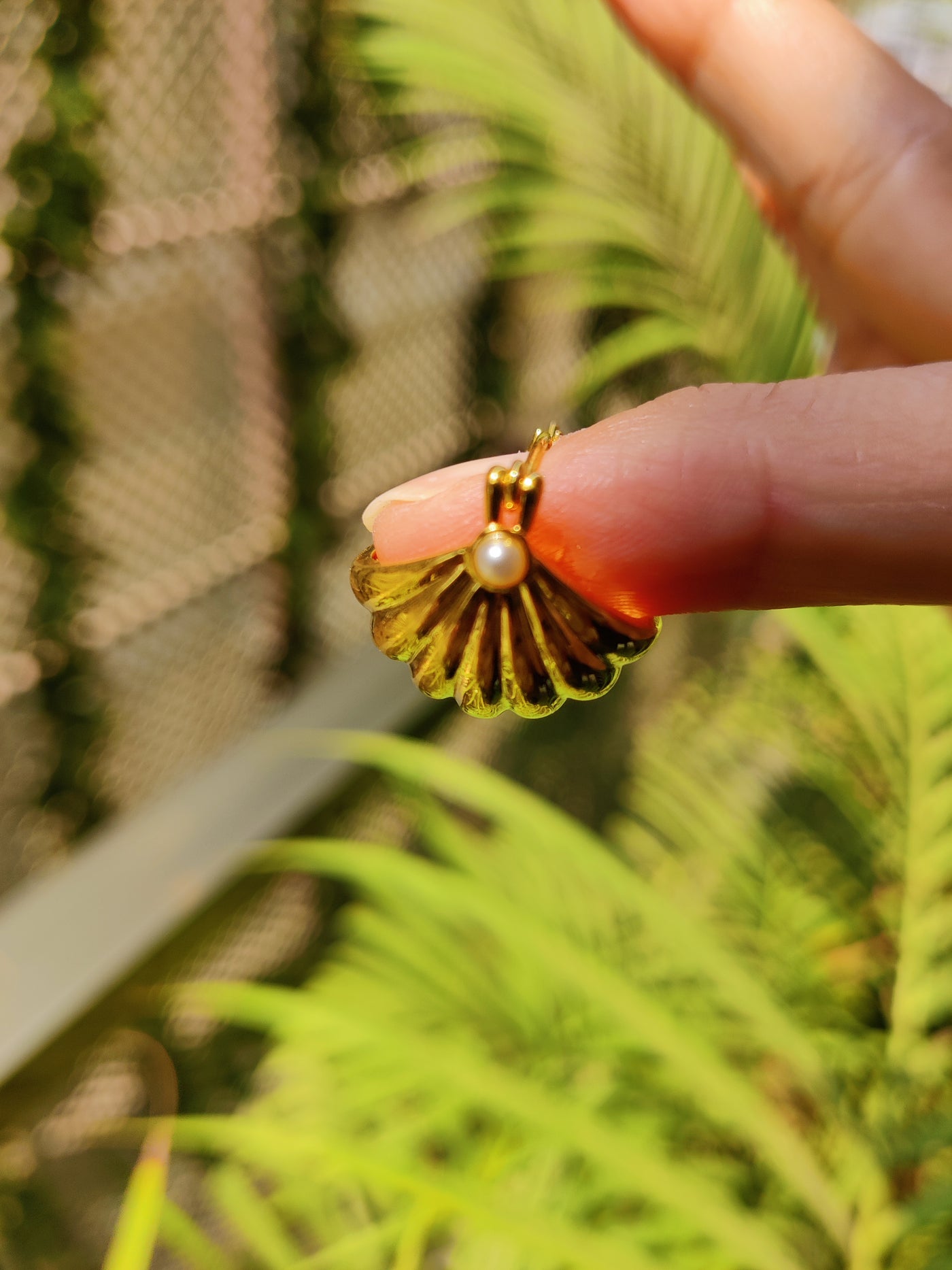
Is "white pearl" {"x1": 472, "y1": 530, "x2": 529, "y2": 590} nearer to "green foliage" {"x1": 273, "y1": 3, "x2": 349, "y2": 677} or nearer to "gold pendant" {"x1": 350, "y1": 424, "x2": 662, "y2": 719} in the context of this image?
"gold pendant" {"x1": 350, "y1": 424, "x2": 662, "y2": 719}

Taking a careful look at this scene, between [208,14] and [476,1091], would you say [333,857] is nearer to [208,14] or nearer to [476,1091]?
[476,1091]

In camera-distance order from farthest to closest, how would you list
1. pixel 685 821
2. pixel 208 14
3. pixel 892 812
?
pixel 208 14 → pixel 685 821 → pixel 892 812

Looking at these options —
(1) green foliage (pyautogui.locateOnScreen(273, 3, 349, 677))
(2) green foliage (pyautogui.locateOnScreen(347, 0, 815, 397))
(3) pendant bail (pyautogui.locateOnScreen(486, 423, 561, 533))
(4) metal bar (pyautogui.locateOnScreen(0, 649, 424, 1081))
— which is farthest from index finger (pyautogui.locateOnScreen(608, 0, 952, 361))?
(4) metal bar (pyautogui.locateOnScreen(0, 649, 424, 1081))

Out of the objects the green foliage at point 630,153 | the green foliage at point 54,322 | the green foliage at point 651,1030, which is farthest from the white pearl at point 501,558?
the green foliage at point 54,322

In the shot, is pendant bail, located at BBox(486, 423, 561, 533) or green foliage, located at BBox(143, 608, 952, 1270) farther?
green foliage, located at BBox(143, 608, 952, 1270)

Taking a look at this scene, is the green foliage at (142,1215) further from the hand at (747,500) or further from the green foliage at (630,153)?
the green foliage at (630,153)

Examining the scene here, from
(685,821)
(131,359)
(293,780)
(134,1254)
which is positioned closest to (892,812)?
(685,821)

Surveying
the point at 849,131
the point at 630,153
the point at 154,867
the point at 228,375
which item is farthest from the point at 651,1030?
the point at 228,375
